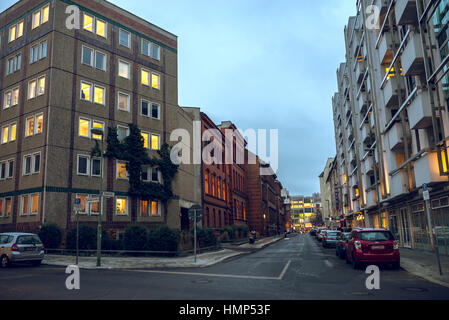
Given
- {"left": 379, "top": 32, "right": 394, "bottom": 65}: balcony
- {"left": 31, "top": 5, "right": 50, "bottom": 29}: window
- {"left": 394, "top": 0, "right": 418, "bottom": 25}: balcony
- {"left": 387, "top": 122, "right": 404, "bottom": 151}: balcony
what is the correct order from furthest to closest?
{"left": 31, "top": 5, "right": 50, "bottom": 29}: window, {"left": 379, "top": 32, "right": 394, "bottom": 65}: balcony, {"left": 387, "top": 122, "right": 404, "bottom": 151}: balcony, {"left": 394, "top": 0, "right": 418, "bottom": 25}: balcony

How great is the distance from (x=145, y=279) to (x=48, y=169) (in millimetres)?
17768

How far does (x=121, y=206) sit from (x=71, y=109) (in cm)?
876

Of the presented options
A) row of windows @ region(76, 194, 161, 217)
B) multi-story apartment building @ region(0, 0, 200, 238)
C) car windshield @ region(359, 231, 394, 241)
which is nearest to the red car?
car windshield @ region(359, 231, 394, 241)

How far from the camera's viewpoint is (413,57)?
21.4 meters

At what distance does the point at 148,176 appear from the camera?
113ft

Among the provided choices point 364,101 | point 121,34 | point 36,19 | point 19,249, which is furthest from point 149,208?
point 364,101

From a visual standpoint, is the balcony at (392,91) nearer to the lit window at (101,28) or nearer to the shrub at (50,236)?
the lit window at (101,28)

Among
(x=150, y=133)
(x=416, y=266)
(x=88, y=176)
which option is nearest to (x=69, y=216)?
(x=88, y=176)

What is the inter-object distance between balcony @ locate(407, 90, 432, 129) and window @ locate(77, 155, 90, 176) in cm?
2340

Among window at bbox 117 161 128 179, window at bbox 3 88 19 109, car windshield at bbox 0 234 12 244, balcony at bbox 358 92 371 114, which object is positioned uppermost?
balcony at bbox 358 92 371 114

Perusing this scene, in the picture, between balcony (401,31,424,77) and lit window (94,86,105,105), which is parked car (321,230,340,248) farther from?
lit window (94,86,105,105)

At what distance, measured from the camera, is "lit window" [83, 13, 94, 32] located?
105 ft

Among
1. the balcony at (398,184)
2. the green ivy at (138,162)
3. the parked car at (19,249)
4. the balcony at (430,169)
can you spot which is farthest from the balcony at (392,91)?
the parked car at (19,249)
